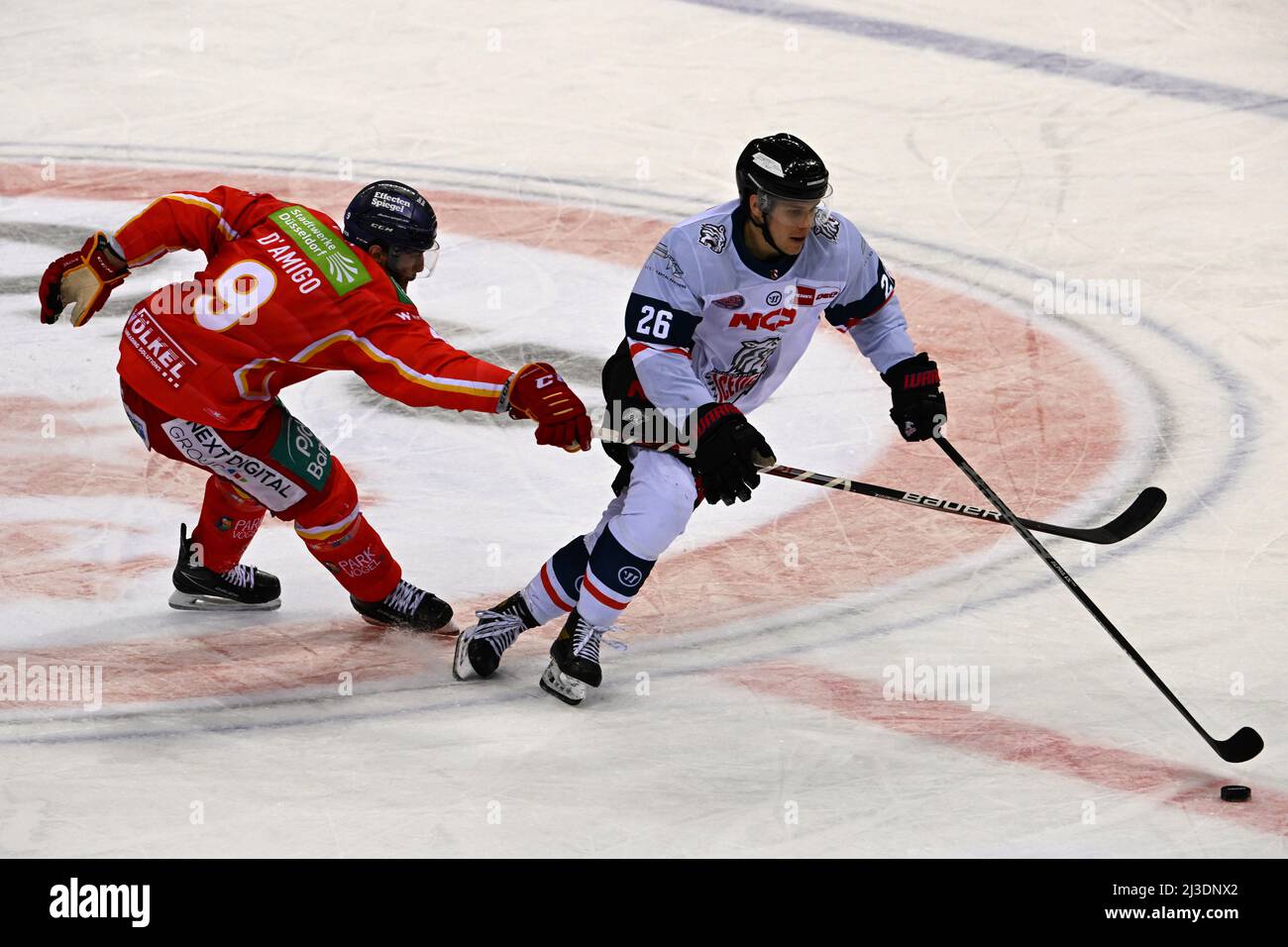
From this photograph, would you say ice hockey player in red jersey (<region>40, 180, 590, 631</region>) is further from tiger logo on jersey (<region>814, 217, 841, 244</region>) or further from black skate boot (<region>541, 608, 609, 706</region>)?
tiger logo on jersey (<region>814, 217, 841, 244</region>)

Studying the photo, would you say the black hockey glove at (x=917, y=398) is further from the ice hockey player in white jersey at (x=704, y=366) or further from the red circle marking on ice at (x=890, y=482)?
the red circle marking on ice at (x=890, y=482)

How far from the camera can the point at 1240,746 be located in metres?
3.90

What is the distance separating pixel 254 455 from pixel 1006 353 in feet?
10.3

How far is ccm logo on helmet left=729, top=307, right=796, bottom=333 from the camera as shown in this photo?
4.22 metres

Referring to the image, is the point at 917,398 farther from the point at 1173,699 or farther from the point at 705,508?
the point at 705,508

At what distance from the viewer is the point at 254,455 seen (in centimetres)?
448

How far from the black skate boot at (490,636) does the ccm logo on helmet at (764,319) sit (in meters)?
0.89

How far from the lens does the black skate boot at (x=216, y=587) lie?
4.83 m

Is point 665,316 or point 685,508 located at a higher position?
point 665,316

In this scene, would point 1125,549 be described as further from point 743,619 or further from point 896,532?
point 743,619

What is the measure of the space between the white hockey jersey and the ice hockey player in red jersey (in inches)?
10.0

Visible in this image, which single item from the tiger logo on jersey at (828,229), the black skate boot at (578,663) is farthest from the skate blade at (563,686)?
the tiger logo on jersey at (828,229)
